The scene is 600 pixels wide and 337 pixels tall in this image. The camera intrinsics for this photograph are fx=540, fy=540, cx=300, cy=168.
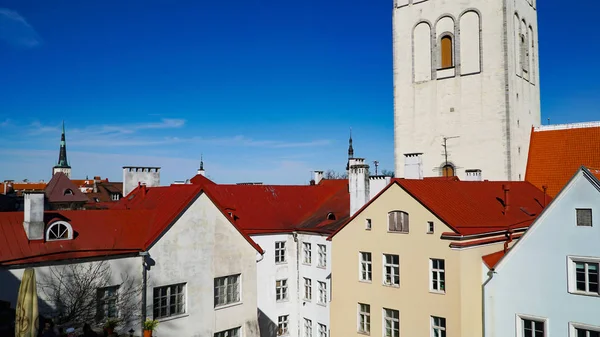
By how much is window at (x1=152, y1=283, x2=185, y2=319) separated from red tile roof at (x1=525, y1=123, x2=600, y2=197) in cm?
2364

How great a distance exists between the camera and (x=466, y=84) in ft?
119

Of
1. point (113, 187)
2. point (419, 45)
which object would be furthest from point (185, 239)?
point (113, 187)

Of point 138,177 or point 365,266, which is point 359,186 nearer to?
point 365,266

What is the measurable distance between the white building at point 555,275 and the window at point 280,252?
563 inches

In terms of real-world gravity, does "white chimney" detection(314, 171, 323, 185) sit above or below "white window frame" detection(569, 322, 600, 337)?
above

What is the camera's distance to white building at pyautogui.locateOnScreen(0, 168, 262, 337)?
19.0 metres

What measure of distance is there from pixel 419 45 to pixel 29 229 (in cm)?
2890

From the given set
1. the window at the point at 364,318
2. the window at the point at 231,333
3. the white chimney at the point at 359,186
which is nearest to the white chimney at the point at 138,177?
the white chimney at the point at 359,186

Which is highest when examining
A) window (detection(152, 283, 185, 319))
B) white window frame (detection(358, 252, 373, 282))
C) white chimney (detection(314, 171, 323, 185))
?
white chimney (detection(314, 171, 323, 185))

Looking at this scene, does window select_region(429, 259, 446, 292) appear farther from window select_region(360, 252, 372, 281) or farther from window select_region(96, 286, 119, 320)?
window select_region(96, 286, 119, 320)

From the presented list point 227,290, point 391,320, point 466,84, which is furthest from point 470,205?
point 466,84

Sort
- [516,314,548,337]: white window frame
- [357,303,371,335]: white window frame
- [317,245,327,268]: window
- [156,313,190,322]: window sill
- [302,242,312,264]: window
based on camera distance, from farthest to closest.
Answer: [302,242,312,264]: window → [317,245,327,268]: window → [357,303,371,335]: white window frame → [156,313,190,322]: window sill → [516,314,548,337]: white window frame

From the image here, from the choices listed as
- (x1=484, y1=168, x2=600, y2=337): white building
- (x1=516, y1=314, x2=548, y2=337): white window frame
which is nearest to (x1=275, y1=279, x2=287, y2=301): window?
(x1=484, y1=168, x2=600, y2=337): white building

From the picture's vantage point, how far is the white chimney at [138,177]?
36.1 metres
